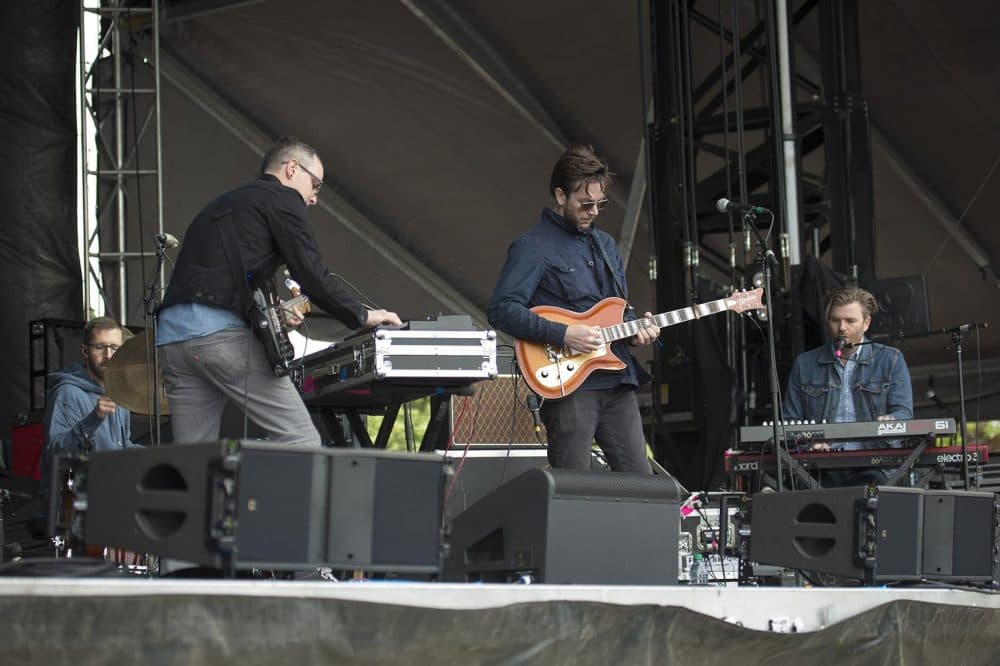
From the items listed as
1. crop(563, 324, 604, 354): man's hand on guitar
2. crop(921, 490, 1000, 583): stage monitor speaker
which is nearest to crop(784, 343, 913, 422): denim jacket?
crop(921, 490, 1000, 583): stage monitor speaker

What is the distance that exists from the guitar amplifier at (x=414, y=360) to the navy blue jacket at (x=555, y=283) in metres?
0.14

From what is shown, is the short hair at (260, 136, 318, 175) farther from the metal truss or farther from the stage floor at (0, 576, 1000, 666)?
the metal truss

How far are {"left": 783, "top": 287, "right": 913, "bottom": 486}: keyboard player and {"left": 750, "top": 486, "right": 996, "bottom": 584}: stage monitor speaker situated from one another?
4.39 ft

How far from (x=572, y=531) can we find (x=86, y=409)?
2577 millimetres

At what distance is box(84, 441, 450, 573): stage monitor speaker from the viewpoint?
9.20 feet

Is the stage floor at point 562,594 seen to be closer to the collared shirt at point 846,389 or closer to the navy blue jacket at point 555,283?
the navy blue jacket at point 555,283

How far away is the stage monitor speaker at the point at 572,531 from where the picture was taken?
3.55 metres

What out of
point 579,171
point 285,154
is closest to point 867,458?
point 579,171

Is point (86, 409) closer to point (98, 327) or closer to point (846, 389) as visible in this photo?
point (98, 327)

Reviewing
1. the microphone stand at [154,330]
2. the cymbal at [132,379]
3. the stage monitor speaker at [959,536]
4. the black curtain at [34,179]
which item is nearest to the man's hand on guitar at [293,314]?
the microphone stand at [154,330]

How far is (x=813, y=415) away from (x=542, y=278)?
1891 millimetres

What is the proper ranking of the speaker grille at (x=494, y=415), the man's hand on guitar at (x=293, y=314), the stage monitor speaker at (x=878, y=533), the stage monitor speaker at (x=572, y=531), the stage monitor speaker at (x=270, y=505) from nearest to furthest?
the stage monitor speaker at (x=270, y=505) < the stage monitor speaker at (x=572, y=531) < the stage monitor speaker at (x=878, y=533) < the man's hand on guitar at (x=293, y=314) < the speaker grille at (x=494, y=415)

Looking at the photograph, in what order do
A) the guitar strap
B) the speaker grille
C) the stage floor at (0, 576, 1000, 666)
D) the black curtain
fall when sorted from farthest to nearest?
the black curtain, the speaker grille, the guitar strap, the stage floor at (0, 576, 1000, 666)

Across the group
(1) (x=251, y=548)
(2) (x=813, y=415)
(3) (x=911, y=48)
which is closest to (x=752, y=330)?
(2) (x=813, y=415)
